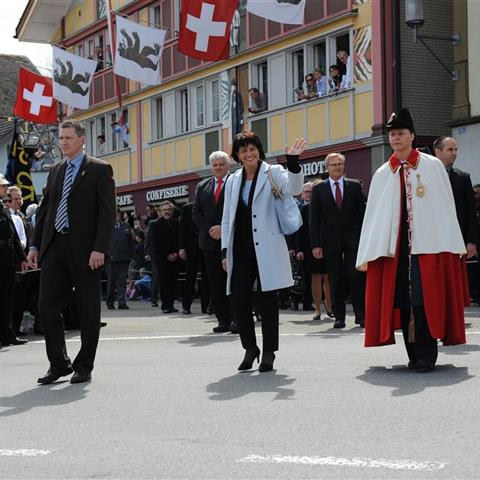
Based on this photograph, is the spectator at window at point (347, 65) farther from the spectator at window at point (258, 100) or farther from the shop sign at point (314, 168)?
the spectator at window at point (258, 100)

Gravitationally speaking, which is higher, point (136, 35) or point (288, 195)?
point (136, 35)

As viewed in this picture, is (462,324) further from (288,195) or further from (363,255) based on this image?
(288,195)

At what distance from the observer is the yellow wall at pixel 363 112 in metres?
30.3

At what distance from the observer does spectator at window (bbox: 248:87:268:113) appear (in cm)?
3531

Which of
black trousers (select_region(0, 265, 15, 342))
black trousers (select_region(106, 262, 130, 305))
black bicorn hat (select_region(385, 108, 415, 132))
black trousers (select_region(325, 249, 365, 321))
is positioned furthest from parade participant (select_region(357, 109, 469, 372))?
black trousers (select_region(106, 262, 130, 305))

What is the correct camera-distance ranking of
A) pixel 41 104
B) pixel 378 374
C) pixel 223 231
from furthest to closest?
pixel 41 104 < pixel 223 231 < pixel 378 374

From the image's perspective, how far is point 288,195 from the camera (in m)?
9.87

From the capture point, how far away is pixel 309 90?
33.0 metres

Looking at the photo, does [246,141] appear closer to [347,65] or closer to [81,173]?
[81,173]

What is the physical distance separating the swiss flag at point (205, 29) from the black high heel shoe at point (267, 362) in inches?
730

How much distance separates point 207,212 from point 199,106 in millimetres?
24989

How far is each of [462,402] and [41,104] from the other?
31.2 metres

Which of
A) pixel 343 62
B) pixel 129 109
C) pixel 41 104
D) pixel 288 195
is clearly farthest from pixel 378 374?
pixel 129 109

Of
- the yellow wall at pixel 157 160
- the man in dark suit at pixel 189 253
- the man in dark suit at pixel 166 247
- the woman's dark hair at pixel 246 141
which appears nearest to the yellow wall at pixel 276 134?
the yellow wall at pixel 157 160
